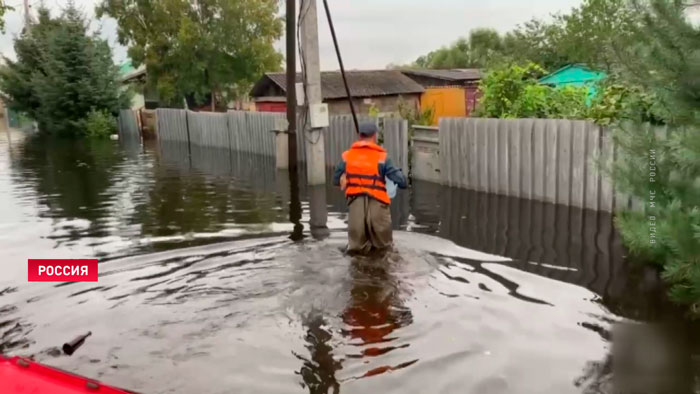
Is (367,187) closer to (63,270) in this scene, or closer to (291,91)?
(63,270)

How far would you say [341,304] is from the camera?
646cm

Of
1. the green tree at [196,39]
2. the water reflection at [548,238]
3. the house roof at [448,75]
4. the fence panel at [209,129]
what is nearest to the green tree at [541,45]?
the house roof at [448,75]

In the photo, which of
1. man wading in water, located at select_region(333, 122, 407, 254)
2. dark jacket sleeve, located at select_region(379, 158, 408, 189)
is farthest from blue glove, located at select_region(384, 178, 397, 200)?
dark jacket sleeve, located at select_region(379, 158, 408, 189)

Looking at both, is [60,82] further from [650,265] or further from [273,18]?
[650,265]

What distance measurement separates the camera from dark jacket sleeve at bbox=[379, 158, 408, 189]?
774 cm

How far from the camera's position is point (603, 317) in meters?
5.91

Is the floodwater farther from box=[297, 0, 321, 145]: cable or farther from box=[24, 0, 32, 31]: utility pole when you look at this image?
box=[24, 0, 32, 31]: utility pole

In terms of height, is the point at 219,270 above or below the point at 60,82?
below

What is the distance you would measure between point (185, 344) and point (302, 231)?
4.49m

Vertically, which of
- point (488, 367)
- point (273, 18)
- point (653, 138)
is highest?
point (273, 18)

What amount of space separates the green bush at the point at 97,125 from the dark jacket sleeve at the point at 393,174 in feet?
97.0

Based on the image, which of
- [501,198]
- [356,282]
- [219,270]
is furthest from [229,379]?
[501,198]

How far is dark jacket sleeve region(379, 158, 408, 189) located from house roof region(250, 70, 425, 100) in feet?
73.3

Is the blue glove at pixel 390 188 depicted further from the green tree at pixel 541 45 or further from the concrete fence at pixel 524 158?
the green tree at pixel 541 45
